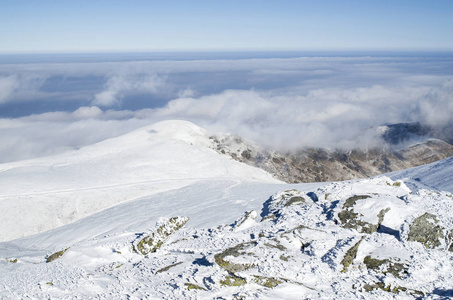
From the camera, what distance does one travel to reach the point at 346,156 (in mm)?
135125

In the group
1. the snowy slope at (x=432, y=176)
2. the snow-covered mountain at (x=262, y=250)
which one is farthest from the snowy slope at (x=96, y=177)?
the snowy slope at (x=432, y=176)

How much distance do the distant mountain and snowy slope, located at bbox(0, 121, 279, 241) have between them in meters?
22.6

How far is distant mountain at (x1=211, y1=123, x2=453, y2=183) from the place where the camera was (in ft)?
305

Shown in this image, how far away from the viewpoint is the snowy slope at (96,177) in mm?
28453

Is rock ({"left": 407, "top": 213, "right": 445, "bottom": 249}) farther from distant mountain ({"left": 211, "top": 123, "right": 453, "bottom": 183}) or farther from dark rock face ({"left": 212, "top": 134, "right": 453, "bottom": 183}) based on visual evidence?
dark rock face ({"left": 212, "top": 134, "right": 453, "bottom": 183})

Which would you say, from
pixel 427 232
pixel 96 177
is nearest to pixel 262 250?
pixel 427 232

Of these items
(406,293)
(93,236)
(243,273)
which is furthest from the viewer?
(93,236)

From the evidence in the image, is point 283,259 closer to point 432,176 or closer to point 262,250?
point 262,250

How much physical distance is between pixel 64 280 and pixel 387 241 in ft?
41.5

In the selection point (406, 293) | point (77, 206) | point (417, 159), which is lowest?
point (417, 159)

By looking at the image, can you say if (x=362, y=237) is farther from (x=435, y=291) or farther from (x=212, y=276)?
(x=212, y=276)

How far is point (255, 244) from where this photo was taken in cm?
1222

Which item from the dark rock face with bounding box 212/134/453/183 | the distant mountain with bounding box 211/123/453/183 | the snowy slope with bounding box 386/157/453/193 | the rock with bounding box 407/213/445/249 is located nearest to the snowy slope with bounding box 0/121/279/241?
the snowy slope with bounding box 386/157/453/193

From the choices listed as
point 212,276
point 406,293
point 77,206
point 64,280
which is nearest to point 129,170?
point 77,206
